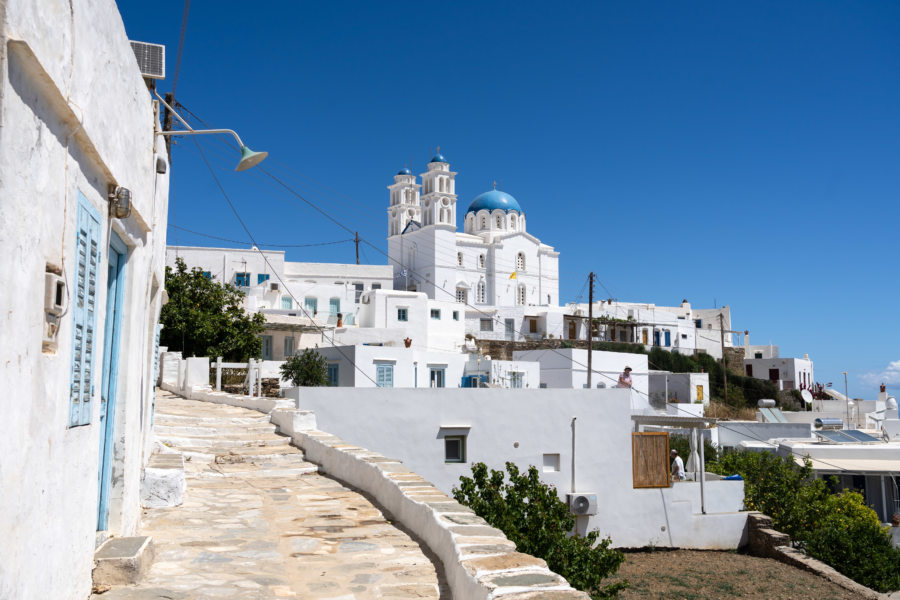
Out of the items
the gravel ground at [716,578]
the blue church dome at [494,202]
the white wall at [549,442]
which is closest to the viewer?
the gravel ground at [716,578]

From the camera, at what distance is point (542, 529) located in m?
12.5

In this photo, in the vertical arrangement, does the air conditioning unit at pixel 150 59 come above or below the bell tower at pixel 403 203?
below

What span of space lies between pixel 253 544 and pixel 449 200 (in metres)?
60.2

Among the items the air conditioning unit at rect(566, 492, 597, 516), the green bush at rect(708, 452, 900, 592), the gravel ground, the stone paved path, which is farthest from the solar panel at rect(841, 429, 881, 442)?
the stone paved path

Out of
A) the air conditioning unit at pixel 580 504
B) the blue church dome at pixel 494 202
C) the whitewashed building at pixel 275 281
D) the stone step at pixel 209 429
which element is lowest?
the air conditioning unit at pixel 580 504

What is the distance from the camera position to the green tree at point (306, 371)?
24.6 metres

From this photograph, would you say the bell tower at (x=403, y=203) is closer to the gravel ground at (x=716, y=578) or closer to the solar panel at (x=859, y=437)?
the solar panel at (x=859, y=437)

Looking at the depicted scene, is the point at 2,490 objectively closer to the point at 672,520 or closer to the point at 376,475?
the point at 376,475

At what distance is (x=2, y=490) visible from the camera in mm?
2379

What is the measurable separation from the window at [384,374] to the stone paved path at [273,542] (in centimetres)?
2032

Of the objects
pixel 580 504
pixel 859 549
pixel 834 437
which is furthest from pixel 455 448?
pixel 834 437

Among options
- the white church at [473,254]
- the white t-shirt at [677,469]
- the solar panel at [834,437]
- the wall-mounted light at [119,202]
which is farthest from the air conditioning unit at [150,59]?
the white church at [473,254]

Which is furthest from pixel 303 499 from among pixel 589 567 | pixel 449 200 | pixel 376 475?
pixel 449 200

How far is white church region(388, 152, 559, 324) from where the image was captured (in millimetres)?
59125
